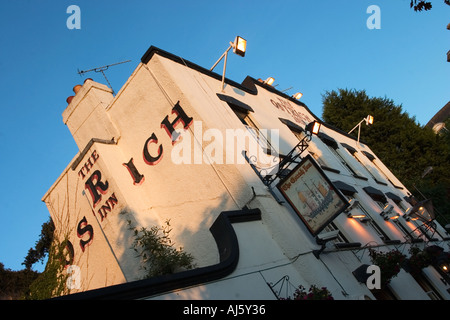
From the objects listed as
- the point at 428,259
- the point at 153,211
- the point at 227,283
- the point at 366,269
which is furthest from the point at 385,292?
the point at 153,211

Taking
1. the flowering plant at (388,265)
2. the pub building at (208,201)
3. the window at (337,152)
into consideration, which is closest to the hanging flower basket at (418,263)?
the pub building at (208,201)

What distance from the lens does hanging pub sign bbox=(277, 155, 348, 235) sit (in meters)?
6.33

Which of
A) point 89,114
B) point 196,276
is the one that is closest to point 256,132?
point 196,276

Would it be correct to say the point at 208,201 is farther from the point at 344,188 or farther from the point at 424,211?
the point at 424,211

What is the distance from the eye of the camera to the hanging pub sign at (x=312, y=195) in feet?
20.8

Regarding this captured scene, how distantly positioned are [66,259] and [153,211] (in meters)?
3.77

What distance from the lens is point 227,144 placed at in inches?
305

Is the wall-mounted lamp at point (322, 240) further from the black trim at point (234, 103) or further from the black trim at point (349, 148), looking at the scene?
the black trim at point (349, 148)

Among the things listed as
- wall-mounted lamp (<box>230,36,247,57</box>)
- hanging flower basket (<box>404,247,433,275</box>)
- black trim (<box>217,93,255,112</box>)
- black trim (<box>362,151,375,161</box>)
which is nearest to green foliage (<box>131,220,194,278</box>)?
black trim (<box>217,93,255,112</box>)

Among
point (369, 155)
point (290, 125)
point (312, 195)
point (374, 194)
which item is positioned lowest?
point (312, 195)

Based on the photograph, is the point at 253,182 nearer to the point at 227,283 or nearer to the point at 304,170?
the point at 304,170

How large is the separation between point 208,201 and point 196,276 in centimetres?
289

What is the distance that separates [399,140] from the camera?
30.2 m

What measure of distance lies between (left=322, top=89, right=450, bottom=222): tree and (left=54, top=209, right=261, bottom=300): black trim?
24.0 m
